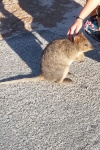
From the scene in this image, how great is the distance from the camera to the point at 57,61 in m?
4.33

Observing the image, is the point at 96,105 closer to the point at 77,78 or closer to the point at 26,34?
the point at 77,78

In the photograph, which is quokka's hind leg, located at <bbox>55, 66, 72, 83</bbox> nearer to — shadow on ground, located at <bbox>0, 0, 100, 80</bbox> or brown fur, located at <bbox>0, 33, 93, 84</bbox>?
brown fur, located at <bbox>0, 33, 93, 84</bbox>

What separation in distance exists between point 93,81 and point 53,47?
63cm

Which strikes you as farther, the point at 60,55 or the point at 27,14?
the point at 27,14

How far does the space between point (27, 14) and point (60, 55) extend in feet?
7.24

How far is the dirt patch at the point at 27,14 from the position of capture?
5.93 meters

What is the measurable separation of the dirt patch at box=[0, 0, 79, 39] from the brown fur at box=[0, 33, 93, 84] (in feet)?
5.02

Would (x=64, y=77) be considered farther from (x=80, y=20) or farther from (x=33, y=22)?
(x=33, y=22)

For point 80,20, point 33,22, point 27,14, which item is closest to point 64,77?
point 80,20

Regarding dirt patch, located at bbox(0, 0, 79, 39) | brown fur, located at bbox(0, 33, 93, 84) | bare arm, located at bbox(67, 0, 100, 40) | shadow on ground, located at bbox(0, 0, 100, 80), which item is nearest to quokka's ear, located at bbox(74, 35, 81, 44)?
brown fur, located at bbox(0, 33, 93, 84)

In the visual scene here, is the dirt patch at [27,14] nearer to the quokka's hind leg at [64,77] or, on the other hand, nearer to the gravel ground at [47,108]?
the gravel ground at [47,108]

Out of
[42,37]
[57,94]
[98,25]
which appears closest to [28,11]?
[42,37]

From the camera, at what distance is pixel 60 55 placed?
14.2 ft

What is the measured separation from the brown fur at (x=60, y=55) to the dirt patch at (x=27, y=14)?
153cm
